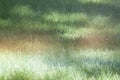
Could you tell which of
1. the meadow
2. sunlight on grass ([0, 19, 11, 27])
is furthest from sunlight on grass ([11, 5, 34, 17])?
sunlight on grass ([0, 19, 11, 27])

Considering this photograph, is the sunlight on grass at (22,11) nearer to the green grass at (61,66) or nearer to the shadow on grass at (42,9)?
the shadow on grass at (42,9)

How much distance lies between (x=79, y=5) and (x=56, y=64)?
17.0ft

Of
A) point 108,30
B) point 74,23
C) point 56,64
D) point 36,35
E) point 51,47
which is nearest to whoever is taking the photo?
point 56,64

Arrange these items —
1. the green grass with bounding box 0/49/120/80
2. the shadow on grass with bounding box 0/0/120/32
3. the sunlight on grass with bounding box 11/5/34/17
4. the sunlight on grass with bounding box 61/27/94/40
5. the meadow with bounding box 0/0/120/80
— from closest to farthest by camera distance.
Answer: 1. the green grass with bounding box 0/49/120/80
2. the meadow with bounding box 0/0/120/80
3. the sunlight on grass with bounding box 61/27/94/40
4. the shadow on grass with bounding box 0/0/120/32
5. the sunlight on grass with bounding box 11/5/34/17

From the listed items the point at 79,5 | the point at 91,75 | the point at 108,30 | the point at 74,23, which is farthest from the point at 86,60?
the point at 79,5

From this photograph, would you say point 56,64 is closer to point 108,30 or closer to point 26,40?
point 26,40

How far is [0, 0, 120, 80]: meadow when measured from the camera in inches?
189

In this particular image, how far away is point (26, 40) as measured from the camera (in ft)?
21.1

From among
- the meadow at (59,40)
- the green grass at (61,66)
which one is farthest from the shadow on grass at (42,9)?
the green grass at (61,66)

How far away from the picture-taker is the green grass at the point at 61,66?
4.64 meters

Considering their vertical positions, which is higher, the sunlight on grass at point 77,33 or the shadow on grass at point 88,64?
the shadow on grass at point 88,64

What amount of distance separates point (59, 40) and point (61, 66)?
5.43ft

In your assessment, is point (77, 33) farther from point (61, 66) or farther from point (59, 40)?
point (61, 66)

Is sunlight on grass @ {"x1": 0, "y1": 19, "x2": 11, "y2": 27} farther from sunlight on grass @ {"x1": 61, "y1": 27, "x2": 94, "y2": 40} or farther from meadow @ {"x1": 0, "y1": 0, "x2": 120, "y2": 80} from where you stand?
sunlight on grass @ {"x1": 61, "y1": 27, "x2": 94, "y2": 40}
